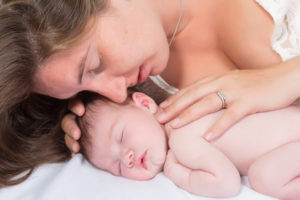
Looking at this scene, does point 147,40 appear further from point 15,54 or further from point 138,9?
point 15,54

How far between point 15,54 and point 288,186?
96cm

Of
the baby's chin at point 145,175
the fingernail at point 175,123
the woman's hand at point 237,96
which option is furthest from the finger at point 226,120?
the baby's chin at point 145,175

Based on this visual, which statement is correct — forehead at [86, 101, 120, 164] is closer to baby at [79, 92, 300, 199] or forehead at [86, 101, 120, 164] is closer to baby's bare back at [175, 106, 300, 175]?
baby at [79, 92, 300, 199]

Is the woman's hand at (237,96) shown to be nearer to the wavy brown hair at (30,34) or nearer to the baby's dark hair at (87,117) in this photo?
the baby's dark hair at (87,117)

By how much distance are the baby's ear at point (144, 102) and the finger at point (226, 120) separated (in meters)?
0.28

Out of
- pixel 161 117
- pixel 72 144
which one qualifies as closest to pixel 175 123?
pixel 161 117

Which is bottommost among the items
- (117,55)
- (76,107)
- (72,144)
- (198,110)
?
(72,144)

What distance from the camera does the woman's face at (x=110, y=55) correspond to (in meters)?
1.15

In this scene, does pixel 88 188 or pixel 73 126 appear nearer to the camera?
pixel 88 188

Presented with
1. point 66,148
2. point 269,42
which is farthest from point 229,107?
→ point 66,148

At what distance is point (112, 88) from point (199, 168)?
1.39ft

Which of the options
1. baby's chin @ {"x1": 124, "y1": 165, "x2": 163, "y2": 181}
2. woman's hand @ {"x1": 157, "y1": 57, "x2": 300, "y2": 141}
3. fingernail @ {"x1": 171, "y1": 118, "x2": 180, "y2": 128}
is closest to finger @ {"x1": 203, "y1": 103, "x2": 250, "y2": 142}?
woman's hand @ {"x1": 157, "y1": 57, "x2": 300, "y2": 141}

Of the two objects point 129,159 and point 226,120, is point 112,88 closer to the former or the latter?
point 129,159

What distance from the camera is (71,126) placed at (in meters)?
1.41
